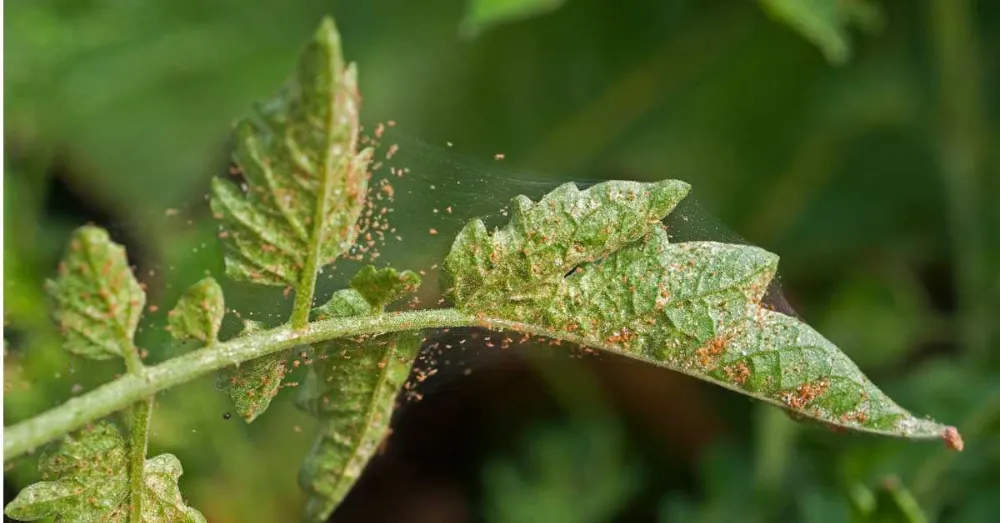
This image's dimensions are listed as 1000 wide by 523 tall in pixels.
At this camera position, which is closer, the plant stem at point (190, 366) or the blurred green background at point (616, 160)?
the plant stem at point (190, 366)

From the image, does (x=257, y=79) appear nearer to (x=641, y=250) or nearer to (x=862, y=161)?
(x=862, y=161)

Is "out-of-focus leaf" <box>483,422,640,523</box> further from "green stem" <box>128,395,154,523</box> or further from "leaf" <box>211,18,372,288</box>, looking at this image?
"leaf" <box>211,18,372,288</box>

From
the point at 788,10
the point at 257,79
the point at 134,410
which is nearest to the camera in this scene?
the point at 134,410

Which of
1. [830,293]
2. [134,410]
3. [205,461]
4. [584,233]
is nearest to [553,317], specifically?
[584,233]

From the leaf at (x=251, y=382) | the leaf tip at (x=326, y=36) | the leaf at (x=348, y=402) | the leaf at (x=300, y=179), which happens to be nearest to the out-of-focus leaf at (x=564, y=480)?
the leaf at (x=348, y=402)

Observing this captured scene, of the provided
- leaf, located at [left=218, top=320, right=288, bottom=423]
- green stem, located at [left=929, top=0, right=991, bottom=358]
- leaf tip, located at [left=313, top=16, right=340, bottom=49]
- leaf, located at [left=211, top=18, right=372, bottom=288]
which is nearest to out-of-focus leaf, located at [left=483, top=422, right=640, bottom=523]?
green stem, located at [left=929, top=0, right=991, bottom=358]

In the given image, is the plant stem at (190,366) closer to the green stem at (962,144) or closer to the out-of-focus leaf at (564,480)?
the out-of-focus leaf at (564,480)

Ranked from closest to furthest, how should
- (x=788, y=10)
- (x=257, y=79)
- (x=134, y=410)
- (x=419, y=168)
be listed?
(x=134, y=410) → (x=419, y=168) → (x=788, y=10) → (x=257, y=79)
